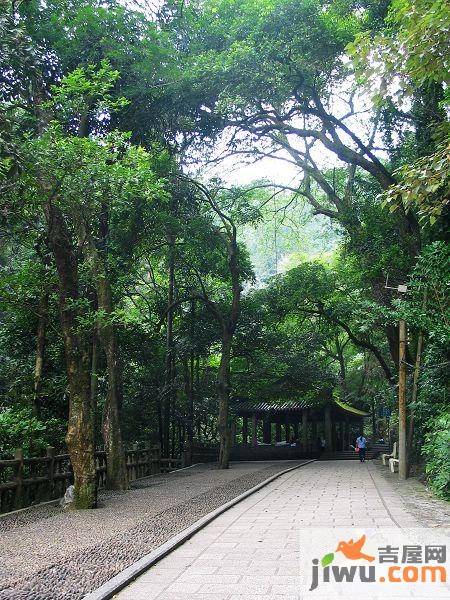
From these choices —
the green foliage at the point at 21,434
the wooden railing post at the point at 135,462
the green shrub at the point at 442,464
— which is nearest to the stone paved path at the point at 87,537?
the green foliage at the point at 21,434

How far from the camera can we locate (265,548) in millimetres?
6301

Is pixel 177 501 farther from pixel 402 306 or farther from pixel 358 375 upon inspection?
pixel 358 375

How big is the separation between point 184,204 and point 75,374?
816 cm

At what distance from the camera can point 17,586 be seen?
192 inches

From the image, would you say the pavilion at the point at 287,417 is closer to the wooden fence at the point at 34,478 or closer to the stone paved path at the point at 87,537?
the wooden fence at the point at 34,478

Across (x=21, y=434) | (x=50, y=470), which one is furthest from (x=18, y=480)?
(x=21, y=434)

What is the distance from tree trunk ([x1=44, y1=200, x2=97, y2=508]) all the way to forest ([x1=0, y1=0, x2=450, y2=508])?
34mm

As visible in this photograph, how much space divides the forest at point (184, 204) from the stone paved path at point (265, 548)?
216 cm

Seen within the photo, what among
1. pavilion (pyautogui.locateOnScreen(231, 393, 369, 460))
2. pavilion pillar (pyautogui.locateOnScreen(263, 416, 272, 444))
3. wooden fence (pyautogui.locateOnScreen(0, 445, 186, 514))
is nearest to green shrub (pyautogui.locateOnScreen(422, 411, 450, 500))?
wooden fence (pyautogui.locateOnScreen(0, 445, 186, 514))

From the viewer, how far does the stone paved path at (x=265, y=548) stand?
4.62m

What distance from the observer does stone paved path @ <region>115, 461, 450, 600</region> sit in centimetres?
462

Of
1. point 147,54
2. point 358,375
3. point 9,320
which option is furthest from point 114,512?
point 358,375

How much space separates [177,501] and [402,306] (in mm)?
6279
